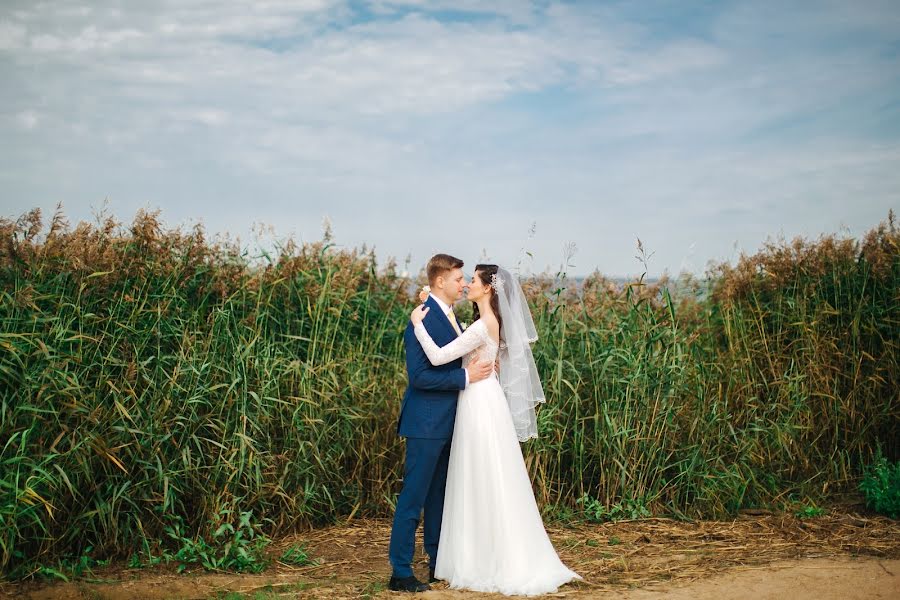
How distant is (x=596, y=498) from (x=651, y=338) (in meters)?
1.55

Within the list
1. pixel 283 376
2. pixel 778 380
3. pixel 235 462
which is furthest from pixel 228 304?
pixel 778 380

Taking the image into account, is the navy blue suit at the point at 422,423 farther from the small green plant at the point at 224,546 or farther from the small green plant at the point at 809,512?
the small green plant at the point at 809,512

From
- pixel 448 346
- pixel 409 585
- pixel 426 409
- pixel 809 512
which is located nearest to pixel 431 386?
pixel 426 409

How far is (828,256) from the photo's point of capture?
8.97 meters

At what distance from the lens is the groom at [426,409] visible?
5027mm

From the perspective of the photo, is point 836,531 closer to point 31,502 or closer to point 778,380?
point 778,380

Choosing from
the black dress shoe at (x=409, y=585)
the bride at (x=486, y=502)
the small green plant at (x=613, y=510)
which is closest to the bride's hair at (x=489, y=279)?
the bride at (x=486, y=502)

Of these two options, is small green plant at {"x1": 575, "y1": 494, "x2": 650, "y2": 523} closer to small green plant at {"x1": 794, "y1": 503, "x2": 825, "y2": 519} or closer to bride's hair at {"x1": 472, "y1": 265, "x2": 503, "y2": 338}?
small green plant at {"x1": 794, "y1": 503, "x2": 825, "y2": 519}

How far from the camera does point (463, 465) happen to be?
5129 millimetres

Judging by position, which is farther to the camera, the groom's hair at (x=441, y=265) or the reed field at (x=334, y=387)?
the reed field at (x=334, y=387)

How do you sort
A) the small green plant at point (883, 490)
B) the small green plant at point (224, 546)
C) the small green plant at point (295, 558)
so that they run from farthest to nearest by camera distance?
the small green plant at point (883, 490) < the small green plant at point (295, 558) < the small green plant at point (224, 546)

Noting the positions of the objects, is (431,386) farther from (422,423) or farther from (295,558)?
(295,558)

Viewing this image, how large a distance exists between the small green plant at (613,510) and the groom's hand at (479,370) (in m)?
2.23

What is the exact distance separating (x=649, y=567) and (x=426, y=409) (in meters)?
2.13
